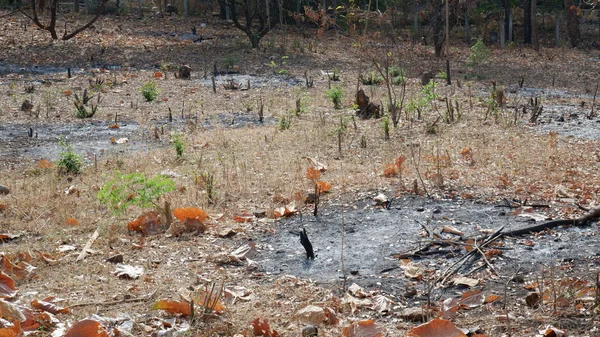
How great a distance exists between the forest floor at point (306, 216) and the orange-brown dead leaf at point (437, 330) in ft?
0.81

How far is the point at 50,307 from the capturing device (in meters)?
4.05

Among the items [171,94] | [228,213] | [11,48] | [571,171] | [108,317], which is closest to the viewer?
[108,317]

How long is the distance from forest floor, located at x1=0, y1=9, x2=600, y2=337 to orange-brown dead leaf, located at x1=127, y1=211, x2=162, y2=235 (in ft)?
0.09

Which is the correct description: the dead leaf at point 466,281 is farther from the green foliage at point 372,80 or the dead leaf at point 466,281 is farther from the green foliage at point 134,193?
the green foliage at point 372,80

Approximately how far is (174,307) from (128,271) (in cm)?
87

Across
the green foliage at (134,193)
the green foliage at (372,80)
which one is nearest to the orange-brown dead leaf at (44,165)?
the green foliage at (134,193)

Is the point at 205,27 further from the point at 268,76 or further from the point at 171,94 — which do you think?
the point at 171,94

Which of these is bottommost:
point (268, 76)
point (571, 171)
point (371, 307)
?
point (268, 76)

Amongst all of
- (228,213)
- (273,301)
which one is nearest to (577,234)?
(273,301)

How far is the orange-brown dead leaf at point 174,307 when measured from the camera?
13.0ft

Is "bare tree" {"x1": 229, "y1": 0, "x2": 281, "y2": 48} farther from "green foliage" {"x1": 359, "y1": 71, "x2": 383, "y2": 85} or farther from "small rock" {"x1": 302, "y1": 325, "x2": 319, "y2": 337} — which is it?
"small rock" {"x1": 302, "y1": 325, "x2": 319, "y2": 337}

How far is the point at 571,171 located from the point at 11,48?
14.7 metres

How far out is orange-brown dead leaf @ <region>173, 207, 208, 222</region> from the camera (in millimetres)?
5688

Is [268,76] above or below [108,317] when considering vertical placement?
below
